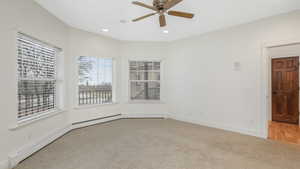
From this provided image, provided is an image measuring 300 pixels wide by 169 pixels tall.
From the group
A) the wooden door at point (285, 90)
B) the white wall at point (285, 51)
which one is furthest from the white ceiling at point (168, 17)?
the wooden door at point (285, 90)

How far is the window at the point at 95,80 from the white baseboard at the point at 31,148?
120 cm

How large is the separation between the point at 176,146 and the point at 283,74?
438 centimetres

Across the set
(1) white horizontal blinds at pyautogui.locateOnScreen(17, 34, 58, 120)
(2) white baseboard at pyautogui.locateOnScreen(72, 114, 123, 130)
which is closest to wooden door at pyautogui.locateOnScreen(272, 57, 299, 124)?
(2) white baseboard at pyautogui.locateOnScreen(72, 114, 123, 130)

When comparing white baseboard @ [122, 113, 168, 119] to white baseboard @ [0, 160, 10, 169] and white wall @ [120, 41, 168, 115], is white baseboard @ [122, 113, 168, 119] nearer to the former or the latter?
white wall @ [120, 41, 168, 115]

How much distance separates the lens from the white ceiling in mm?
2883

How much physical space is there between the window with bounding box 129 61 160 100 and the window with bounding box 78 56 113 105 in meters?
0.79

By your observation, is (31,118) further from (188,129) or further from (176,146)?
(188,129)

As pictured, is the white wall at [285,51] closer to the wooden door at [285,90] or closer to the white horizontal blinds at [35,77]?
the wooden door at [285,90]

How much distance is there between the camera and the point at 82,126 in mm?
4406

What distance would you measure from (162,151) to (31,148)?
7.53ft

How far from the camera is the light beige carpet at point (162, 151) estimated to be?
240 cm

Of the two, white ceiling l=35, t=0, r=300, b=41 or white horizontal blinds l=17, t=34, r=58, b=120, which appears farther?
white ceiling l=35, t=0, r=300, b=41

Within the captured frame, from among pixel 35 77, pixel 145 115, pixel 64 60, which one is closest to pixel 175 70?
pixel 145 115

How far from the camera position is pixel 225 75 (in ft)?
13.8
